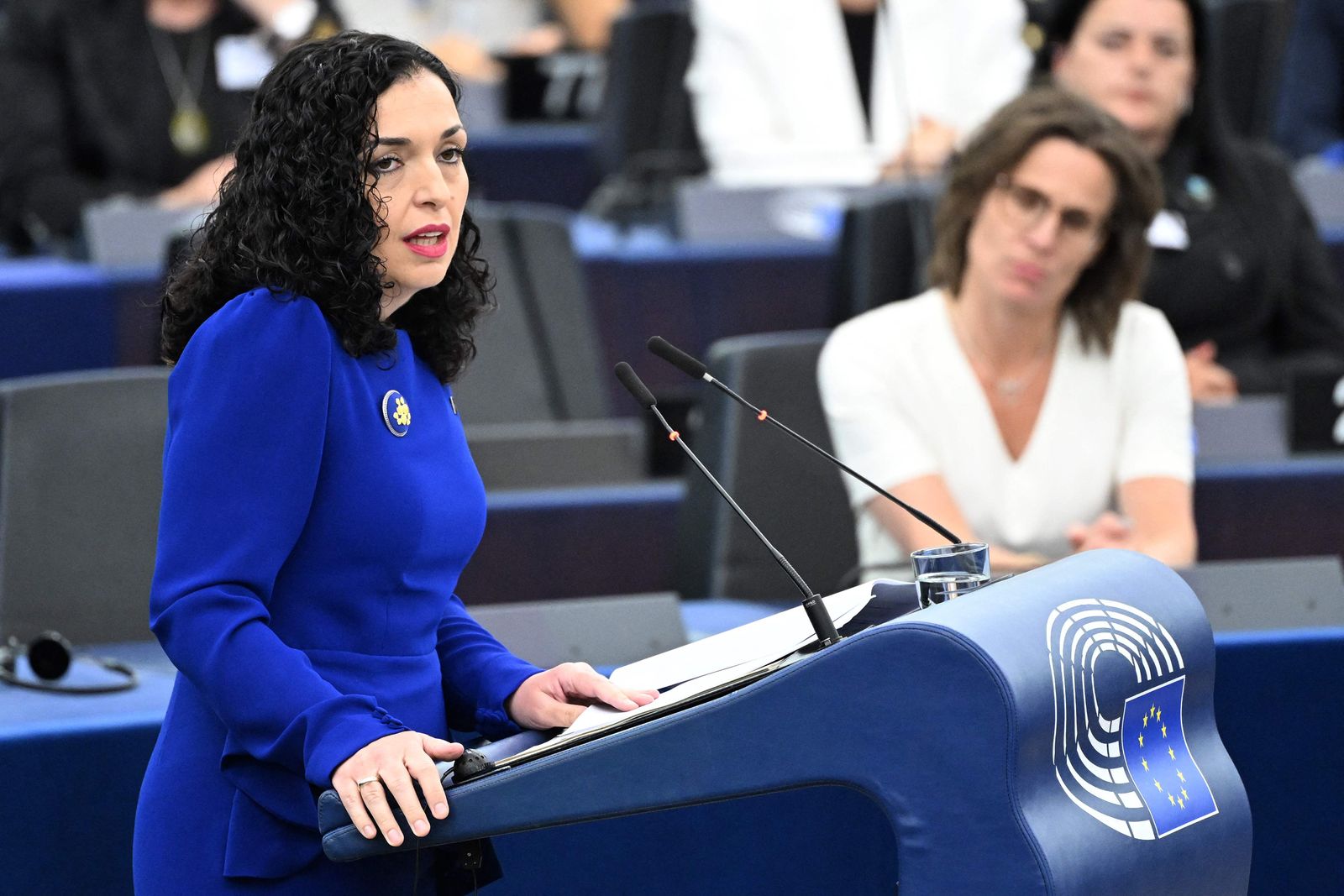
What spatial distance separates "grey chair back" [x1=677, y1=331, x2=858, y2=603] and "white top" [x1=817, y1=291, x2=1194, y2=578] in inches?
4.5

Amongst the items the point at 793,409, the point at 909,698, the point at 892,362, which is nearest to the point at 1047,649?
the point at 909,698

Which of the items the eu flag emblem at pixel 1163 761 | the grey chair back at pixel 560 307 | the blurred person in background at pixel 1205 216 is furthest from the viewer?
the grey chair back at pixel 560 307

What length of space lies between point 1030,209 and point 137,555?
3.88 ft

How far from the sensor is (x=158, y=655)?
216 cm

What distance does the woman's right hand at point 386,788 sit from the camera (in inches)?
Result: 42.9

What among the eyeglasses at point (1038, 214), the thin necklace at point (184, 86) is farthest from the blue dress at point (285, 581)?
the thin necklace at point (184, 86)

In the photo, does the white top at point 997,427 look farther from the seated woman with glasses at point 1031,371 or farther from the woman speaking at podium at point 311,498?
the woman speaking at podium at point 311,498

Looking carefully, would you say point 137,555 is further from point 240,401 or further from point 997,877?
point 997,877

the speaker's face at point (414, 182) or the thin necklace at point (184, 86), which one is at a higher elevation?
the speaker's face at point (414, 182)

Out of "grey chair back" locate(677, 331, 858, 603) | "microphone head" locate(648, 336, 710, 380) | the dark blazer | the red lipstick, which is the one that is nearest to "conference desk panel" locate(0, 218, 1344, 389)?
the dark blazer

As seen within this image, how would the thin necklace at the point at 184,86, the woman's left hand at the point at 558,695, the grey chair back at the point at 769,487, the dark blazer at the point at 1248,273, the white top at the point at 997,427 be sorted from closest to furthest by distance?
1. the woman's left hand at the point at 558,695
2. the white top at the point at 997,427
3. the grey chair back at the point at 769,487
4. the dark blazer at the point at 1248,273
5. the thin necklace at the point at 184,86

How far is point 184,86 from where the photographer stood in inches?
175

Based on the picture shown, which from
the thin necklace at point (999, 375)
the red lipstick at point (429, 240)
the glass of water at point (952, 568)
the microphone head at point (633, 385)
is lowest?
the thin necklace at point (999, 375)

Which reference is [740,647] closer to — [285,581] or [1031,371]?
[285,581]
